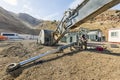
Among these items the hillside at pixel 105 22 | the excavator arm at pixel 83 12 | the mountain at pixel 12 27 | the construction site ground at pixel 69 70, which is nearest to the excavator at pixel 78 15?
the excavator arm at pixel 83 12

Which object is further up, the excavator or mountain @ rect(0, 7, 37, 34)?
mountain @ rect(0, 7, 37, 34)

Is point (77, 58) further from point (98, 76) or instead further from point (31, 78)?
point (31, 78)

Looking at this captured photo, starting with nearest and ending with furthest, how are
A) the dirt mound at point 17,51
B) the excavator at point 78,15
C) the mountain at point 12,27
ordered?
the excavator at point 78,15, the dirt mound at point 17,51, the mountain at point 12,27

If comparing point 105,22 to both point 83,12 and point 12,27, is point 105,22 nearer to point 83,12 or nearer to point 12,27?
point 12,27

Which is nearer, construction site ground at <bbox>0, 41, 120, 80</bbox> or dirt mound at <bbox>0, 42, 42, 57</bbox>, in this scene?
construction site ground at <bbox>0, 41, 120, 80</bbox>

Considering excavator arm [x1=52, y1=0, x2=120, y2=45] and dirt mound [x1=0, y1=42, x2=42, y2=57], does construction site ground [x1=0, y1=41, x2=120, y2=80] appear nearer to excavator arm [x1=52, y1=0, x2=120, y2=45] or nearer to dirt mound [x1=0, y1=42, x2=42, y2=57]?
excavator arm [x1=52, y1=0, x2=120, y2=45]

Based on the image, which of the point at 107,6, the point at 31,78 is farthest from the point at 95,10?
the point at 31,78

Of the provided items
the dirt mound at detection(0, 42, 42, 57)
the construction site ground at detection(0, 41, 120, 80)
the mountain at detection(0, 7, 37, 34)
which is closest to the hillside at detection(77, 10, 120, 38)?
the mountain at detection(0, 7, 37, 34)

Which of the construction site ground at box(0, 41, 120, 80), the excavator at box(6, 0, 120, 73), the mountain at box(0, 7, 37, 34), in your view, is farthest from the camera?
the mountain at box(0, 7, 37, 34)

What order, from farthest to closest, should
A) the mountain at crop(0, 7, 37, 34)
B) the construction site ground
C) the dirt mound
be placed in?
the mountain at crop(0, 7, 37, 34), the dirt mound, the construction site ground

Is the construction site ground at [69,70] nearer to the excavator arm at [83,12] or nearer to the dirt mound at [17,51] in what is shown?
the excavator arm at [83,12]

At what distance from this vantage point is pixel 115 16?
6159 cm

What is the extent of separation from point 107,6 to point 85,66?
126 inches

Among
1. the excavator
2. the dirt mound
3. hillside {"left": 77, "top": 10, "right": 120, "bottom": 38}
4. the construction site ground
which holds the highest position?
hillside {"left": 77, "top": 10, "right": 120, "bottom": 38}
